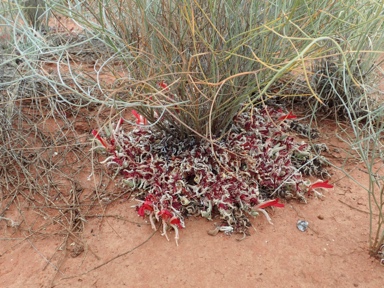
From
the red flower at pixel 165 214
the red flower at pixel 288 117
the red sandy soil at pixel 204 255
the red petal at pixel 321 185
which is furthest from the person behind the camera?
the red flower at pixel 288 117

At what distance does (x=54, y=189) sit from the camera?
6.81 feet

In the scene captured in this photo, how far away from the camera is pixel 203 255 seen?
170 centimetres

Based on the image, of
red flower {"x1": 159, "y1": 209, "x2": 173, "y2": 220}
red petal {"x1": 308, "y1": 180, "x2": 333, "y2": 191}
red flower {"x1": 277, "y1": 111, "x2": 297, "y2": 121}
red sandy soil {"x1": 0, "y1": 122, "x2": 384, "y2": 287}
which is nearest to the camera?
red sandy soil {"x1": 0, "y1": 122, "x2": 384, "y2": 287}

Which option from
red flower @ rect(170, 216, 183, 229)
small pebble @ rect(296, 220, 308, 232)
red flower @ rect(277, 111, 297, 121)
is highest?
red flower @ rect(277, 111, 297, 121)

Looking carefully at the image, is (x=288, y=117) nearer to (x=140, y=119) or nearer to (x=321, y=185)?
(x=321, y=185)

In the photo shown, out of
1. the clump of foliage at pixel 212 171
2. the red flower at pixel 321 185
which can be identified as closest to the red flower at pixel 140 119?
the clump of foliage at pixel 212 171

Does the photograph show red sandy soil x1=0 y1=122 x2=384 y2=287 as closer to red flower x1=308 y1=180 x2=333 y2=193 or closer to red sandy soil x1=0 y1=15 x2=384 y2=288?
red sandy soil x1=0 y1=15 x2=384 y2=288

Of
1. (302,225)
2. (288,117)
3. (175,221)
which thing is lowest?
(302,225)

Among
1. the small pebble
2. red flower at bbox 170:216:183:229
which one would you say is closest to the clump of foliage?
red flower at bbox 170:216:183:229

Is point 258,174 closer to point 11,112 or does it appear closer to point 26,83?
point 11,112

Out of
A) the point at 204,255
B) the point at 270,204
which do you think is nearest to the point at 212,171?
the point at 270,204

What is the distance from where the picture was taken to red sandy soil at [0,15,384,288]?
5.23 ft

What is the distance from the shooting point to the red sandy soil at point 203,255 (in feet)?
5.23

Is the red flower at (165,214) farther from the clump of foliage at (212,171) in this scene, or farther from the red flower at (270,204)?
the red flower at (270,204)
